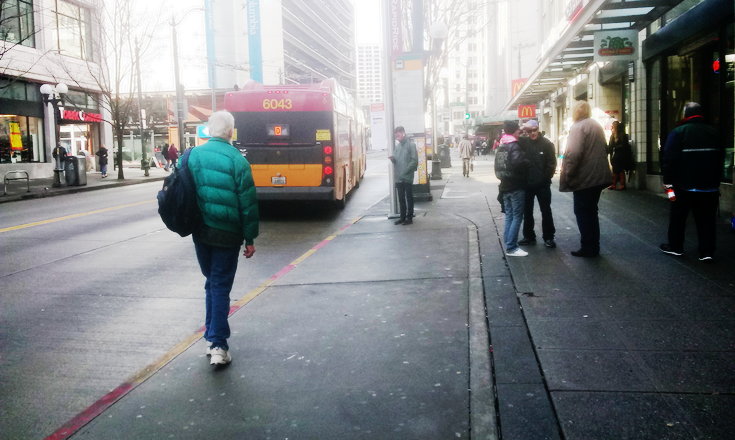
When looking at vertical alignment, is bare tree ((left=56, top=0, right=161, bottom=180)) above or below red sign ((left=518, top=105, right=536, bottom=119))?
above

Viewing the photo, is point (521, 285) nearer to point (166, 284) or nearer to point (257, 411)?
point (257, 411)

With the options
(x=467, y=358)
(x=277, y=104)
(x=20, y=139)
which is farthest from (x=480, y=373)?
(x=20, y=139)

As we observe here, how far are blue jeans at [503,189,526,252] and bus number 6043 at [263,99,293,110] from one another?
6766 mm

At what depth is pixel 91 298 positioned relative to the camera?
23.2 feet

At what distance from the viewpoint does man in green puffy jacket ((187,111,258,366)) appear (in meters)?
4.67

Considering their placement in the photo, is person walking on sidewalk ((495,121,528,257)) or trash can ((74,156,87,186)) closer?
person walking on sidewalk ((495,121,528,257))

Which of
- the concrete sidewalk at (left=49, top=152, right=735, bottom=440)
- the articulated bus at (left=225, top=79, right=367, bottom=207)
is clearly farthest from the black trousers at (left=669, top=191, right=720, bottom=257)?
the articulated bus at (left=225, top=79, right=367, bottom=207)

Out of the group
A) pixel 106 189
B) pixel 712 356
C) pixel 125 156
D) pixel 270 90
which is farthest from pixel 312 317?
pixel 125 156

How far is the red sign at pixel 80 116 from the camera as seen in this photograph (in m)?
35.8

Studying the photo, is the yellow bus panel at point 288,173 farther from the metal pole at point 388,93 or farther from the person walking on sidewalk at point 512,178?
the person walking on sidewalk at point 512,178

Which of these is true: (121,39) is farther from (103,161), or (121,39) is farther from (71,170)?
Answer: (71,170)

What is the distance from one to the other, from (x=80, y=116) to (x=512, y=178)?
3435cm

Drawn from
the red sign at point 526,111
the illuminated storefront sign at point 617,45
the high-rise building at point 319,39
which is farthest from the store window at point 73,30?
the high-rise building at point 319,39

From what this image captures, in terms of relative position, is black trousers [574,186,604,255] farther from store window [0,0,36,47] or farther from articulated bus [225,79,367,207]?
store window [0,0,36,47]
